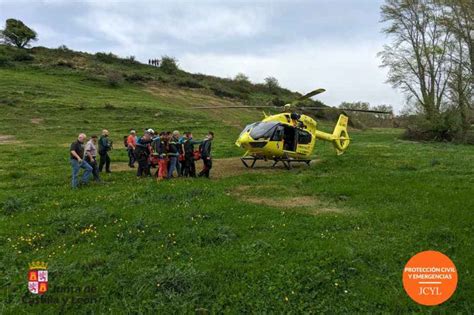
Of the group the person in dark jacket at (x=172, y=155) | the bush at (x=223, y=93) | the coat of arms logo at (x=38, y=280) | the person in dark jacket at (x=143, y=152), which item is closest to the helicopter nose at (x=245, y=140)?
the person in dark jacket at (x=172, y=155)

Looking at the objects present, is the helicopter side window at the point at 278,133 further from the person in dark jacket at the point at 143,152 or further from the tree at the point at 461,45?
the tree at the point at 461,45

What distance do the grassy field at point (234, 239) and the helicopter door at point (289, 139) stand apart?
1857mm

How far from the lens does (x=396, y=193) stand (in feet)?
37.3

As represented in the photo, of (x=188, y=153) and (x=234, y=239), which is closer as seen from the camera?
(x=234, y=239)

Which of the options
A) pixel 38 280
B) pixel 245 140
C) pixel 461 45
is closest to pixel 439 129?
pixel 461 45

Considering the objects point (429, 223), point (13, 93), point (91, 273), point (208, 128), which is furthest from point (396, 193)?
point (13, 93)

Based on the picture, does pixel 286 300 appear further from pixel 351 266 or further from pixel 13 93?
pixel 13 93

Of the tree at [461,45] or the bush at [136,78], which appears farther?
→ the bush at [136,78]

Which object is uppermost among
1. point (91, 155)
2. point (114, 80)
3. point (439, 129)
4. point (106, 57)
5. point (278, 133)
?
point (106, 57)

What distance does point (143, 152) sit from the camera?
14.5 m

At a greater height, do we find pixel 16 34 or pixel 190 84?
pixel 16 34

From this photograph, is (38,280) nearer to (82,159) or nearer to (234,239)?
(234,239)

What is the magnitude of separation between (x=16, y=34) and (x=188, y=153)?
201 feet

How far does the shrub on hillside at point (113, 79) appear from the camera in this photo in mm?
51312
